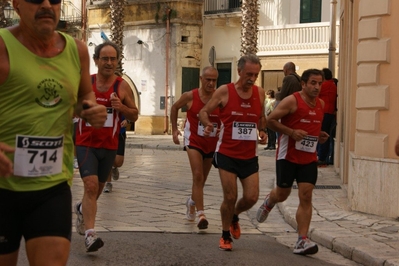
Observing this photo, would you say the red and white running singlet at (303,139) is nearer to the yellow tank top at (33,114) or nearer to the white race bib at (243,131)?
the white race bib at (243,131)

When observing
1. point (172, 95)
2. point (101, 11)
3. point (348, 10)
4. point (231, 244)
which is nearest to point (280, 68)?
point (172, 95)

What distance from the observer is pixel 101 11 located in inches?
1599

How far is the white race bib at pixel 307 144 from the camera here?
29.2ft

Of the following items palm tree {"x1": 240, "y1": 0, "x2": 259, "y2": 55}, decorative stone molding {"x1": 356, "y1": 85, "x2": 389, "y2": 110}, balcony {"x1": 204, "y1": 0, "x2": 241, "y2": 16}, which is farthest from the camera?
balcony {"x1": 204, "y1": 0, "x2": 241, "y2": 16}

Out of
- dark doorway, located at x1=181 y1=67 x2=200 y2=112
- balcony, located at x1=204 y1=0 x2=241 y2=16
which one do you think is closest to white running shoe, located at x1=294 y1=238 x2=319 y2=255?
balcony, located at x1=204 y1=0 x2=241 y2=16

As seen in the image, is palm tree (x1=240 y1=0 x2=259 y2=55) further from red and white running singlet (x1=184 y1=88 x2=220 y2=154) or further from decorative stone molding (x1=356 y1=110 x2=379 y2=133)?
red and white running singlet (x1=184 y1=88 x2=220 y2=154)

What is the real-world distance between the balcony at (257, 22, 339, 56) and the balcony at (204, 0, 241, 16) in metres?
2.04

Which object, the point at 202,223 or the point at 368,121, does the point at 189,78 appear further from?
the point at 202,223

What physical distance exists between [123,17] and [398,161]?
90.5 feet

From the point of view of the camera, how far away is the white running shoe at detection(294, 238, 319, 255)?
337 inches

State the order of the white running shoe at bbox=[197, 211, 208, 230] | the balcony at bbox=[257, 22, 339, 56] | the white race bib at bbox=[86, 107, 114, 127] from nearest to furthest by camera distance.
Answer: the white race bib at bbox=[86, 107, 114, 127] < the white running shoe at bbox=[197, 211, 208, 230] < the balcony at bbox=[257, 22, 339, 56]

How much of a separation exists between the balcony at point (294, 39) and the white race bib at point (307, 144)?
23527 millimetres

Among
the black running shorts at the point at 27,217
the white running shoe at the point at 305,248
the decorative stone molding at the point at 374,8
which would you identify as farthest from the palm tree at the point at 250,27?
the black running shorts at the point at 27,217

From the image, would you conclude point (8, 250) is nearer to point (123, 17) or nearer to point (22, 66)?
point (22, 66)
